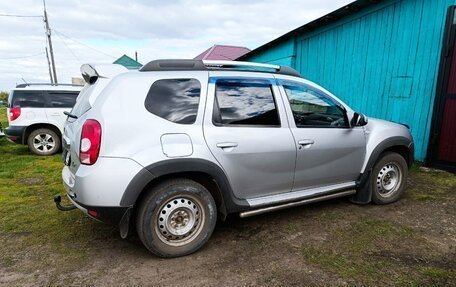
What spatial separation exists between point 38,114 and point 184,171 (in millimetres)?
6778

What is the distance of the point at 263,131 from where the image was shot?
3295mm

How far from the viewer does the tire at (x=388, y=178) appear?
4219mm

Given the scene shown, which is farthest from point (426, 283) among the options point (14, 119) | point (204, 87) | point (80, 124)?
point (14, 119)

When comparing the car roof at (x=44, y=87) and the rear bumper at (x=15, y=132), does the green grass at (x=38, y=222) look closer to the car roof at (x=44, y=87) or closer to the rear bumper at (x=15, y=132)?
the rear bumper at (x=15, y=132)

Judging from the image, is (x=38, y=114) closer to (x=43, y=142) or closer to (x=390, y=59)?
(x=43, y=142)

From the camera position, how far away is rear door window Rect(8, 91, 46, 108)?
25.7ft

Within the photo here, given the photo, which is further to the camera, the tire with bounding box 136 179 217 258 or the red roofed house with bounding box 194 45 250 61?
the red roofed house with bounding box 194 45 250 61

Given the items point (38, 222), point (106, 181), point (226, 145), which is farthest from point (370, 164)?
point (38, 222)

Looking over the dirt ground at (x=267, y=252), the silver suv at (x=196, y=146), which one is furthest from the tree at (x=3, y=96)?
the silver suv at (x=196, y=146)

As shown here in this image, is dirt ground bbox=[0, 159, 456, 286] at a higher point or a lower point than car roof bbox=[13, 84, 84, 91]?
lower

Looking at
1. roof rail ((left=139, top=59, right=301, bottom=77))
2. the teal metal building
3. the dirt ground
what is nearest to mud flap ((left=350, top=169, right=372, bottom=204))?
the dirt ground

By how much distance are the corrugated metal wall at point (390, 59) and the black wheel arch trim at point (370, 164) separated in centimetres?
244

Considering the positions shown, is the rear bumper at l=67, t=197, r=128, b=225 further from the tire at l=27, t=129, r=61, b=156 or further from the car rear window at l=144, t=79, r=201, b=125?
the tire at l=27, t=129, r=61, b=156

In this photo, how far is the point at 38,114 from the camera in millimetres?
7984
